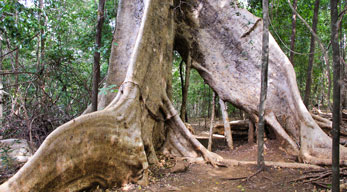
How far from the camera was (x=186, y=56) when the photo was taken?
24.9ft

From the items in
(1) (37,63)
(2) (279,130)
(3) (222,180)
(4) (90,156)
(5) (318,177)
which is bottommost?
(3) (222,180)

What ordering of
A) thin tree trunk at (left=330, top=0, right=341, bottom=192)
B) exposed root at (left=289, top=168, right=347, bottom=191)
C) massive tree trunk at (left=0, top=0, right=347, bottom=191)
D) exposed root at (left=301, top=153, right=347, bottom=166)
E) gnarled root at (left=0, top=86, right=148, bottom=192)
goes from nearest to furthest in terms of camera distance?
thin tree trunk at (left=330, top=0, right=341, bottom=192) → gnarled root at (left=0, top=86, right=148, bottom=192) → massive tree trunk at (left=0, top=0, right=347, bottom=191) → exposed root at (left=289, top=168, right=347, bottom=191) → exposed root at (left=301, top=153, right=347, bottom=166)

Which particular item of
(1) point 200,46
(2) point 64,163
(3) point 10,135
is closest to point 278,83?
(1) point 200,46

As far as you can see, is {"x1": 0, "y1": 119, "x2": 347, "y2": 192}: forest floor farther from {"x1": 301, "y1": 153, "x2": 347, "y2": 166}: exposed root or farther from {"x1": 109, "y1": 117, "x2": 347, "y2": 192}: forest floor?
{"x1": 301, "y1": 153, "x2": 347, "y2": 166}: exposed root

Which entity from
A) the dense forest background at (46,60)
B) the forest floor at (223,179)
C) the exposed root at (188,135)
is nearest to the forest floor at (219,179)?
the forest floor at (223,179)

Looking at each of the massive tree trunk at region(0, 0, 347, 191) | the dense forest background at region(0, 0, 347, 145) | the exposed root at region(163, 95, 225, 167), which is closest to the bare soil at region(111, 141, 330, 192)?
the exposed root at region(163, 95, 225, 167)

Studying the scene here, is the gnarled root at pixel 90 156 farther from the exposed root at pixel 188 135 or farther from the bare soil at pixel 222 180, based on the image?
the exposed root at pixel 188 135

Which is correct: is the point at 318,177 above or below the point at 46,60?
below

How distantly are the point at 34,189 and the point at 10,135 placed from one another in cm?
323

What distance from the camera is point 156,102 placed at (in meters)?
5.08

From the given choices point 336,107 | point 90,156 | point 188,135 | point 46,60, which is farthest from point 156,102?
point 336,107

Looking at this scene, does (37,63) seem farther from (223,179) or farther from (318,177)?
(318,177)

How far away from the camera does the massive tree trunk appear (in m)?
2.93

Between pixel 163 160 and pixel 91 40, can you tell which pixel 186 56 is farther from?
pixel 163 160
